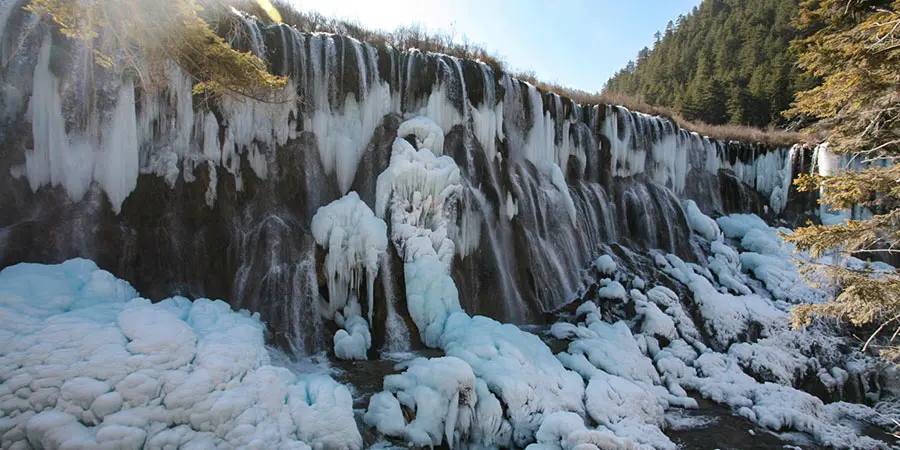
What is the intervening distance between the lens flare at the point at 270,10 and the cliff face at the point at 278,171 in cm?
335

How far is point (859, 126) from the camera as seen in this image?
7.09 m

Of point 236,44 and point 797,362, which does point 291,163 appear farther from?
point 797,362

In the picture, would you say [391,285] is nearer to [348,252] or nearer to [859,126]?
[348,252]

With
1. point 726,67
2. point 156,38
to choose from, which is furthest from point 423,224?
point 726,67

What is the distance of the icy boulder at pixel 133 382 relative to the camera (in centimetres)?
438

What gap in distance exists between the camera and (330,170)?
10.0 meters

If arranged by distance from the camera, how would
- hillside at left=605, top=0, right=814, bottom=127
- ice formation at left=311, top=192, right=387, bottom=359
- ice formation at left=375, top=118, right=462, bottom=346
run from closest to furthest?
ice formation at left=311, top=192, right=387, bottom=359 → ice formation at left=375, top=118, right=462, bottom=346 → hillside at left=605, top=0, right=814, bottom=127

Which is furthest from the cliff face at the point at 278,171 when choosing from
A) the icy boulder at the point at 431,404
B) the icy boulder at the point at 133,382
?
the icy boulder at the point at 431,404

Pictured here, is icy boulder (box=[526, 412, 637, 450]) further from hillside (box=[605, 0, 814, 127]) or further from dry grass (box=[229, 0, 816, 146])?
hillside (box=[605, 0, 814, 127])

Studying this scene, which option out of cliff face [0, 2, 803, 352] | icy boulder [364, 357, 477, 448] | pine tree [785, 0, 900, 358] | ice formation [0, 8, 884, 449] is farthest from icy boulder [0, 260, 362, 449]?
pine tree [785, 0, 900, 358]

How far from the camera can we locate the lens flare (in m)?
12.4

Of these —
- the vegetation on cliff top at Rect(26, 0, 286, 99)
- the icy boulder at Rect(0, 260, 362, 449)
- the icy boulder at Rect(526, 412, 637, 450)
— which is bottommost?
the icy boulder at Rect(526, 412, 637, 450)

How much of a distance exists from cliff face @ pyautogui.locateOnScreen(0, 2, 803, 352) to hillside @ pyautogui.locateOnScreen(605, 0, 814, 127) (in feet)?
59.7

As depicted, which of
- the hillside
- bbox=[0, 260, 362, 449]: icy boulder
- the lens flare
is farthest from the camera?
the hillside
